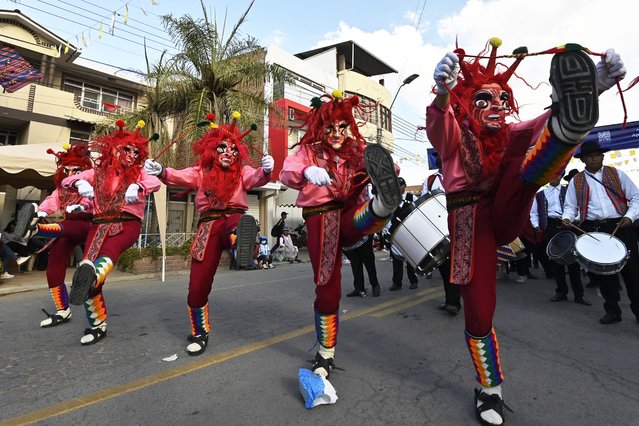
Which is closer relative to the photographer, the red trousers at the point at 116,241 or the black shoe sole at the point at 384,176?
the black shoe sole at the point at 384,176

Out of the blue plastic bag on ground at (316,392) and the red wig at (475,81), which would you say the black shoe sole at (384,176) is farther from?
the blue plastic bag on ground at (316,392)

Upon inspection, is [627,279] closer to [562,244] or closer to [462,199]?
[562,244]

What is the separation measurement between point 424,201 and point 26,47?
19321 mm

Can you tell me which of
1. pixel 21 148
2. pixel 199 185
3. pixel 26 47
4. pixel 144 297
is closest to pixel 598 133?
pixel 199 185

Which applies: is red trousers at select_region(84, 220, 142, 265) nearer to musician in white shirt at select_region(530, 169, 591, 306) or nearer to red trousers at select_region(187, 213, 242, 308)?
red trousers at select_region(187, 213, 242, 308)

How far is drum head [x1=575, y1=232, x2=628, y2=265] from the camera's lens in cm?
336

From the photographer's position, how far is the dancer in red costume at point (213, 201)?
289 cm

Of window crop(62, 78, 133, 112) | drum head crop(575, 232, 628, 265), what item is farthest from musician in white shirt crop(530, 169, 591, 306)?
window crop(62, 78, 133, 112)

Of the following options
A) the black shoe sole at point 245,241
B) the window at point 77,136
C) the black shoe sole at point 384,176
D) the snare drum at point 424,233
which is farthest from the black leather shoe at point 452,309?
the window at point 77,136

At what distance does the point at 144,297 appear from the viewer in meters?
5.45

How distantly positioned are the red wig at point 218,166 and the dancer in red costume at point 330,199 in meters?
0.83

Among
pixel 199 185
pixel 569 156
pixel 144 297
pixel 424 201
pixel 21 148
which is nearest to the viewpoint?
pixel 569 156

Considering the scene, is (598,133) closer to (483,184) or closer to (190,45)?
(483,184)

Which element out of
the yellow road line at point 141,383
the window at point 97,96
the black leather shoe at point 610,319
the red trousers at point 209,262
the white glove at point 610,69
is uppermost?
the window at point 97,96
